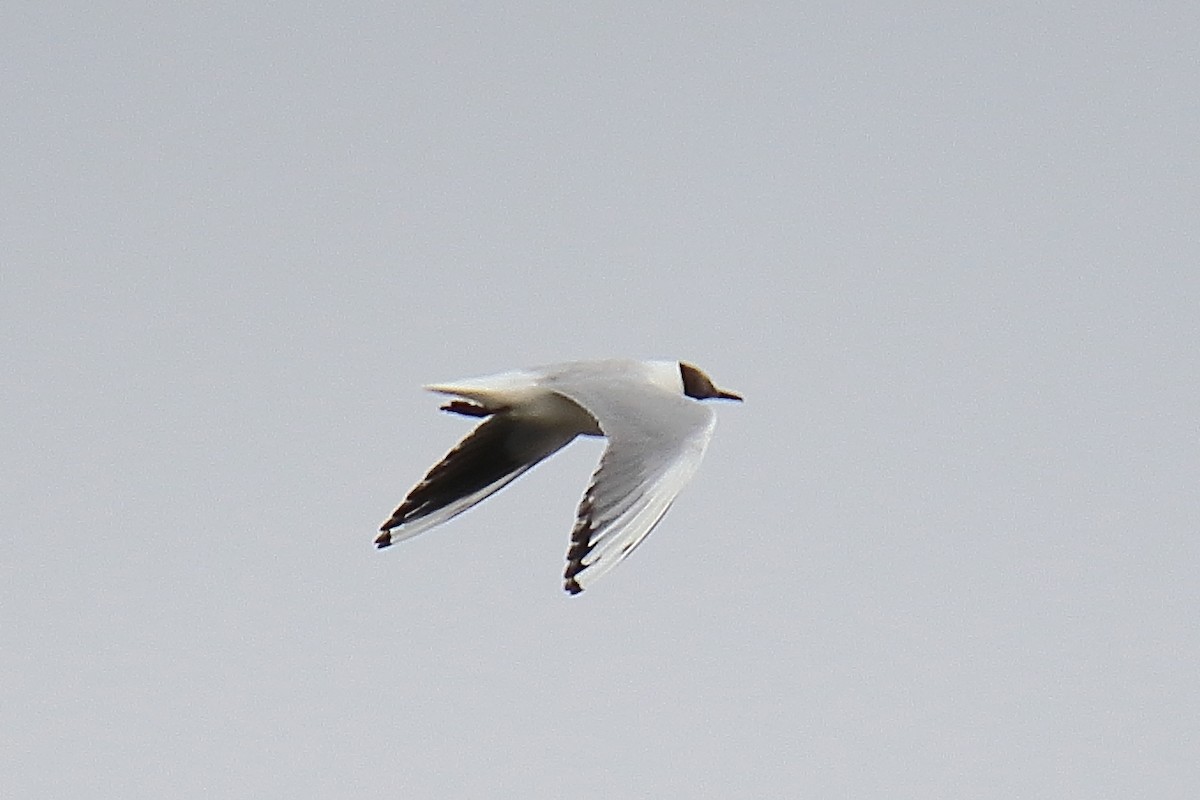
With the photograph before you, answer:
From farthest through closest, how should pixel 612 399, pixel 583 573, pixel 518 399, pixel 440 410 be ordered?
pixel 440 410 < pixel 518 399 < pixel 612 399 < pixel 583 573

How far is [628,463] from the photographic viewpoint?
320 centimetres

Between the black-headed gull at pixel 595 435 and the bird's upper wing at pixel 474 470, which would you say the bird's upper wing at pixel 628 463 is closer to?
the black-headed gull at pixel 595 435

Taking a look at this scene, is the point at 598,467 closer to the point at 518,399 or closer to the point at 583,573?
the point at 583,573

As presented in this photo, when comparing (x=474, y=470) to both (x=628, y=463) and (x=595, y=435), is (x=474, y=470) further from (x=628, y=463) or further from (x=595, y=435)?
(x=628, y=463)

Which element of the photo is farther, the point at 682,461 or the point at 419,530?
the point at 419,530

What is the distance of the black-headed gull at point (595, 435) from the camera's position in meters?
3.02

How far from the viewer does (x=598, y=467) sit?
3148 mm

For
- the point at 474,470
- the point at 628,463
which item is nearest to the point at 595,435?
the point at 474,470

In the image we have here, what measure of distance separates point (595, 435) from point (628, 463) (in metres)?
0.93

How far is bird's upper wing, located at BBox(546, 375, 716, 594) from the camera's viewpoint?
296 centimetres

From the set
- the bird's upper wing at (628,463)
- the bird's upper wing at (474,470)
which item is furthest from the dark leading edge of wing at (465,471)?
the bird's upper wing at (628,463)

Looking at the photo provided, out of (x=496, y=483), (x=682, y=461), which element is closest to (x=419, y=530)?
(x=496, y=483)

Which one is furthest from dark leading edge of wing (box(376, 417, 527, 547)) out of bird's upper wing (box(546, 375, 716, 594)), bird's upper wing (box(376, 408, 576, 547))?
bird's upper wing (box(546, 375, 716, 594))

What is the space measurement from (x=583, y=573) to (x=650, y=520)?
7.5 inches
